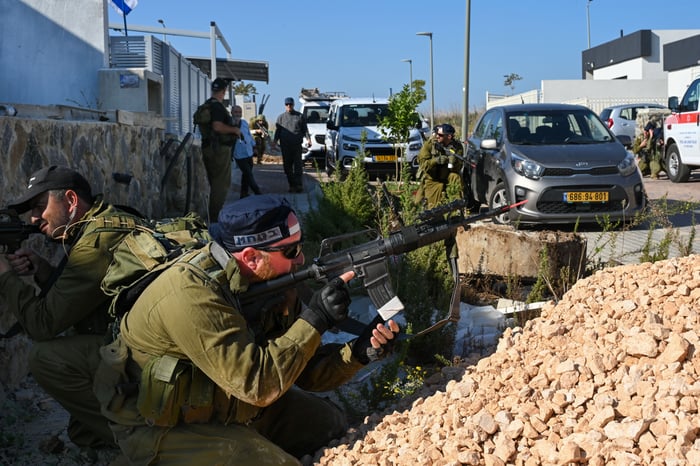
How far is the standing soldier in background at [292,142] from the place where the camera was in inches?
592

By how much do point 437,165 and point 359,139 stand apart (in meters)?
Answer: 7.08

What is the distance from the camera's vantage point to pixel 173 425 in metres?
3.15

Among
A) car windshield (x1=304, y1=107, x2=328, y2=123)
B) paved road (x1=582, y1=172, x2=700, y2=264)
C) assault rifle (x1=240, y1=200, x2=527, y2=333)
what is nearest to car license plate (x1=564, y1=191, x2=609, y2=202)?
paved road (x1=582, y1=172, x2=700, y2=264)

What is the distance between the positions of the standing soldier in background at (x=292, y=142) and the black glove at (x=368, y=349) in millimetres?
11683

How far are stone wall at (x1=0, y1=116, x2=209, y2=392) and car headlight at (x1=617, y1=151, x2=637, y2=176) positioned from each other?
531 centimetres

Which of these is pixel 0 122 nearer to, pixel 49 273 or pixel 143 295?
pixel 49 273

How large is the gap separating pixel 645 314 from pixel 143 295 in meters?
2.20

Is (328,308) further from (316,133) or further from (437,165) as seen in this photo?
(316,133)

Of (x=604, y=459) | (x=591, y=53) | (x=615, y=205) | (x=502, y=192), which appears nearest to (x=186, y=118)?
(x=502, y=192)

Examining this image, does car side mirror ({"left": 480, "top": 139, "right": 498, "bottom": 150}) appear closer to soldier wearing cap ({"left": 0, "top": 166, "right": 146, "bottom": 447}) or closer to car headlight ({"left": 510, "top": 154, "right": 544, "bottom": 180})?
car headlight ({"left": 510, "top": 154, "right": 544, "bottom": 180})

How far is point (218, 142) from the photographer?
937cm

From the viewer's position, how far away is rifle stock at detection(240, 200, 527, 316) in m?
3.25

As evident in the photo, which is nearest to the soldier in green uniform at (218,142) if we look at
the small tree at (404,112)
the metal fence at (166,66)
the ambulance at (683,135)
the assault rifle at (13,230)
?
the metal fence at (166,66)

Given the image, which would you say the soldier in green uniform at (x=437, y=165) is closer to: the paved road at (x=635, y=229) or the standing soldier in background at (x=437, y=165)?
the standing soldier in background at (x=437, y=165)
